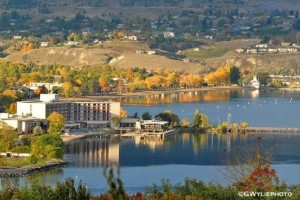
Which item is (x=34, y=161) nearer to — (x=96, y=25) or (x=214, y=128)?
(x=214, y=128)

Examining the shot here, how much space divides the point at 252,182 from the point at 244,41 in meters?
49.5

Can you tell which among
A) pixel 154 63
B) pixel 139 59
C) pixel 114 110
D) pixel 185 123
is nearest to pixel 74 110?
pixel 114 110

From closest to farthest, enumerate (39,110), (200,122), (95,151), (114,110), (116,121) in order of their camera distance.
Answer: (95,151) → (39,110) → (200,122) → (116,121) → (114,110)

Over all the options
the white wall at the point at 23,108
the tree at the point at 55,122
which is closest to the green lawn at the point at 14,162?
the tree at the point at 55,122

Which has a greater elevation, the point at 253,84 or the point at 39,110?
the point at 253,84

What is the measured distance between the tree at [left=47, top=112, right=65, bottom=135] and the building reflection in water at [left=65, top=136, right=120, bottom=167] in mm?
626

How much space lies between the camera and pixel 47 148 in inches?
835

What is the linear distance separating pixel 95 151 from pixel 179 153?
4.68 ft

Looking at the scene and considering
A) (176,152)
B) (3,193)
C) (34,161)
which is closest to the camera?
(3,193)

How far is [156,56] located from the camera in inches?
2105

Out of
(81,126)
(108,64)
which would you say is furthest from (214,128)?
(108,64)

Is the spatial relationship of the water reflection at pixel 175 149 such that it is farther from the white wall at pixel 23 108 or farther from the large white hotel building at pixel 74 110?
the white wall at pixel 23 108

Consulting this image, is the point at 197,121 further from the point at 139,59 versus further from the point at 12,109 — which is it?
the point at 139,59

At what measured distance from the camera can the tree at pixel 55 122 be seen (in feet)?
83.1
